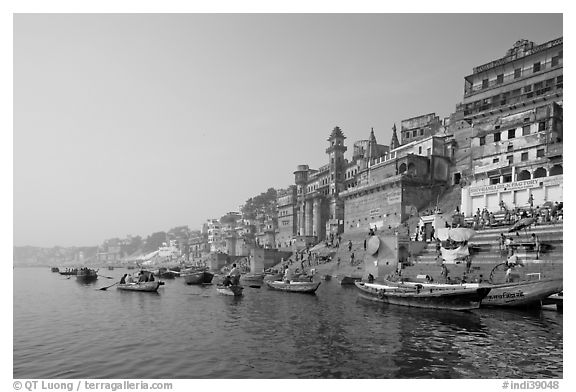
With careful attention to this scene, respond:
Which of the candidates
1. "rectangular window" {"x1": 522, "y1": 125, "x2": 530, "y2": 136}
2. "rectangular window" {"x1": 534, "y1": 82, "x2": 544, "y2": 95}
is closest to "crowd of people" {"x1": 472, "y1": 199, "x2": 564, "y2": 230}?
"rectangular window" {"x1": 522, "y1": 125, "x2": 530, "y2": 136}

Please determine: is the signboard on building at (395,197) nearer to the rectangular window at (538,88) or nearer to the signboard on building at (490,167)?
the signboard on building at (490,167)

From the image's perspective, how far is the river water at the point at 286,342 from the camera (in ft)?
34.4

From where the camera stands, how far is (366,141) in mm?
63500

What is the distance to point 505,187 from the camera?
32938 mm

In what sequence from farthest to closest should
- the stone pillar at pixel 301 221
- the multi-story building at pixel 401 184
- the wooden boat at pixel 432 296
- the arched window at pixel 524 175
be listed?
the stone pillar at pixel 301 221
the multi-story building at pixel 401 184
the arched window at pixel 524 175
the wooden boat at pixel 432 296

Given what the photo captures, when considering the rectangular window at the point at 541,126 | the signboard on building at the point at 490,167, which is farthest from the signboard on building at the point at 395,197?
the rectangular window at the point at 541,126

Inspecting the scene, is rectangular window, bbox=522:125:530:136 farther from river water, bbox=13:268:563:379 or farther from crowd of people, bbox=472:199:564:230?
river water, bbox=13:268:563:379

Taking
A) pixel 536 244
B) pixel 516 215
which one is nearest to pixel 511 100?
pixel 516 215

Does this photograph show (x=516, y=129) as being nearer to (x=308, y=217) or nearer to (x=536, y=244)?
(x=536, y=244)

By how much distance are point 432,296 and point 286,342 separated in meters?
9.47

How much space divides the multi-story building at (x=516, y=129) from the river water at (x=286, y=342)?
54.3ft
